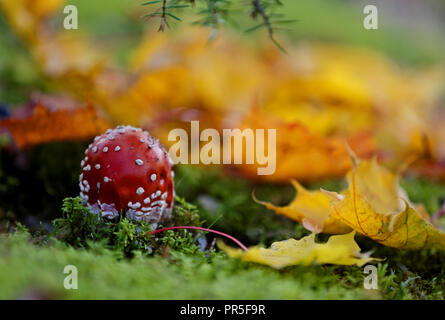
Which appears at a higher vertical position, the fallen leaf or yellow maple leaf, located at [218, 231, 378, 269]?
the fallen leaf

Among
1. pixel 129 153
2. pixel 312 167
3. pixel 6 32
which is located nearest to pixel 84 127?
pixel 129 153

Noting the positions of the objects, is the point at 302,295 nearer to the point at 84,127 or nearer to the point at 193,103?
the point at 84,127

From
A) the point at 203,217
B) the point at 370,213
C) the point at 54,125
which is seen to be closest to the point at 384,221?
the point at 370,213

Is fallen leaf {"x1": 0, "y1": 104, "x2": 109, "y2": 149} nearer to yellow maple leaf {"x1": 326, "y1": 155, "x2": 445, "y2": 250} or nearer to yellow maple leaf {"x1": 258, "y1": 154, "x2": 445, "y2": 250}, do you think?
yellow maple leaf {"x1": 258, "y1": 154, "x2": 445, "y2": 250}

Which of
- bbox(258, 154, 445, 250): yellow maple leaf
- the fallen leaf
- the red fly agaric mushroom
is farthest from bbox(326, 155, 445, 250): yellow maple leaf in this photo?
the fallen leaf

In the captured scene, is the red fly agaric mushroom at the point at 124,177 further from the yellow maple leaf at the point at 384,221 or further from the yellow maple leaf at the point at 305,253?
the yellow maple leaf at the point at 384,221

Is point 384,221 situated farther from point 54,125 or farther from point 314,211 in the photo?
point 54,125
